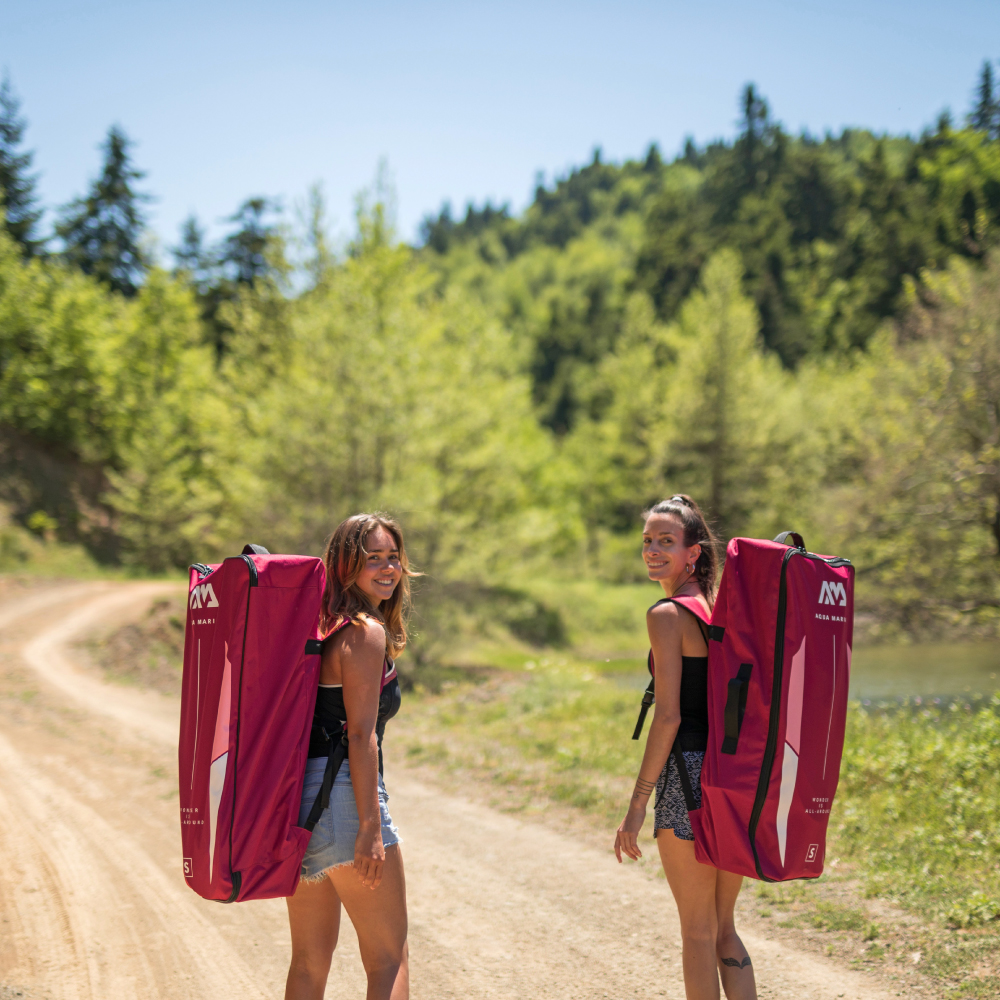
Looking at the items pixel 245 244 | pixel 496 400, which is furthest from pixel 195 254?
pixel 496 400

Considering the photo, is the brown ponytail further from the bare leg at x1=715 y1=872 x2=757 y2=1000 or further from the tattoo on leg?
the tattoo on leg

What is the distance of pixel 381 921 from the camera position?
2.85 metres

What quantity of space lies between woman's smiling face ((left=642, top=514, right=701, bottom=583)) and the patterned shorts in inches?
26.9

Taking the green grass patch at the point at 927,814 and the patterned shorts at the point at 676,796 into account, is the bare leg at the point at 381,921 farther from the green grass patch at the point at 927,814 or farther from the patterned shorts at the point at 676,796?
the green grass patch at the point at 927,814

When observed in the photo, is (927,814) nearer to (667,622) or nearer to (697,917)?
(697,917)

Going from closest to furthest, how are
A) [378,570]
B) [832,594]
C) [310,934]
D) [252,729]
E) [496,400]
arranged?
1. [252,729]
2. [832,594]
3. [310,934]
4. [378,570]
5. [496,400]

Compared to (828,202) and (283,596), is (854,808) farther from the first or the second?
(828,202)

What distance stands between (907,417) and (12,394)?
31.3 m

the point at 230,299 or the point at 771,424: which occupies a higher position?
the point at 230,299

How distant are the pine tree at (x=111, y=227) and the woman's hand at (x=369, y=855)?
1900 inches

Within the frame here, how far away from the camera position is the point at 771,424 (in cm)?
3198

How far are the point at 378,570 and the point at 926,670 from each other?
15.9m

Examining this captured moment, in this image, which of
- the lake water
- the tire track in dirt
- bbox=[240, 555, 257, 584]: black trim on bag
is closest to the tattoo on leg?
bbox=[240, 555, 257, 584]: black trim on bag

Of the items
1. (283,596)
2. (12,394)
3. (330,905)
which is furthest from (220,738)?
(12,394)
